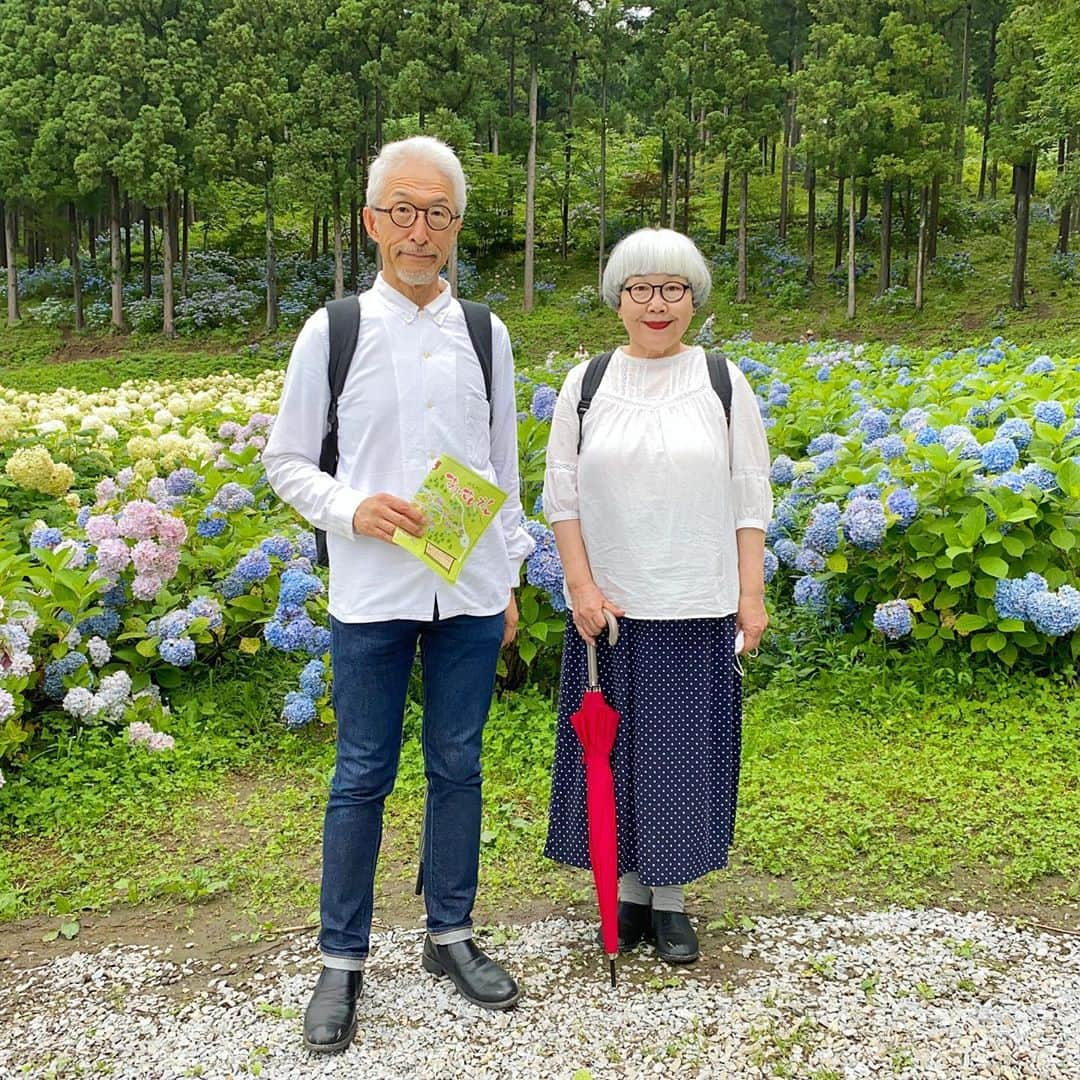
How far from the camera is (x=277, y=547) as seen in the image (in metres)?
3.80

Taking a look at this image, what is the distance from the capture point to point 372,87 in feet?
77.7

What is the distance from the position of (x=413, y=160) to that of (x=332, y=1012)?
5.57 feet

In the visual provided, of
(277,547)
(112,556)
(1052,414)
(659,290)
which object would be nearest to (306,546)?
(277,547)

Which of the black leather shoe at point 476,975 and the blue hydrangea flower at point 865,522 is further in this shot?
the blue hydrangea flower at point 865,522

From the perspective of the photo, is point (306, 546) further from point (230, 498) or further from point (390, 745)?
point (390, 745)

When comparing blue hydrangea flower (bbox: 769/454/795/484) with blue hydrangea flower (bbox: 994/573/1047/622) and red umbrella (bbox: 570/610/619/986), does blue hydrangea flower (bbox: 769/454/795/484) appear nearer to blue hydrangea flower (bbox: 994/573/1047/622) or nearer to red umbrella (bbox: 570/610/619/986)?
blue hydrangea flower (bbox: 994/573/1047/622)

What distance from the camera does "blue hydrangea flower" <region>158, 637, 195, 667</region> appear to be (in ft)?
11.5

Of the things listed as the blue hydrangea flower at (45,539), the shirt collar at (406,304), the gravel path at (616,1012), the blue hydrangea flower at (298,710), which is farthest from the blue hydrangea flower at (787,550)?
the blue hydrangea flower at (45,539)

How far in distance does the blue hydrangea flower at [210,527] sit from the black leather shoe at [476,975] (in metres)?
2.09

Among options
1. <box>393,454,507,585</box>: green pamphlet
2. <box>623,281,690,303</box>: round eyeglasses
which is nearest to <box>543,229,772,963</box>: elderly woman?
<box>623,281,690,303</box>: round eyeglasses

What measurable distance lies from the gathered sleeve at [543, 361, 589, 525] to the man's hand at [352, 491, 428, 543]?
44cm

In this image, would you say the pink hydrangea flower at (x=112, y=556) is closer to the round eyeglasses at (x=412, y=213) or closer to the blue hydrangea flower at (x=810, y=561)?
the round eyeglasses at (x=412, y=213)

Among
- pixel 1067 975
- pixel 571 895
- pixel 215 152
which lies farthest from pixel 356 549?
pixel 215 152

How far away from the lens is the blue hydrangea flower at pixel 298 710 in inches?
139
